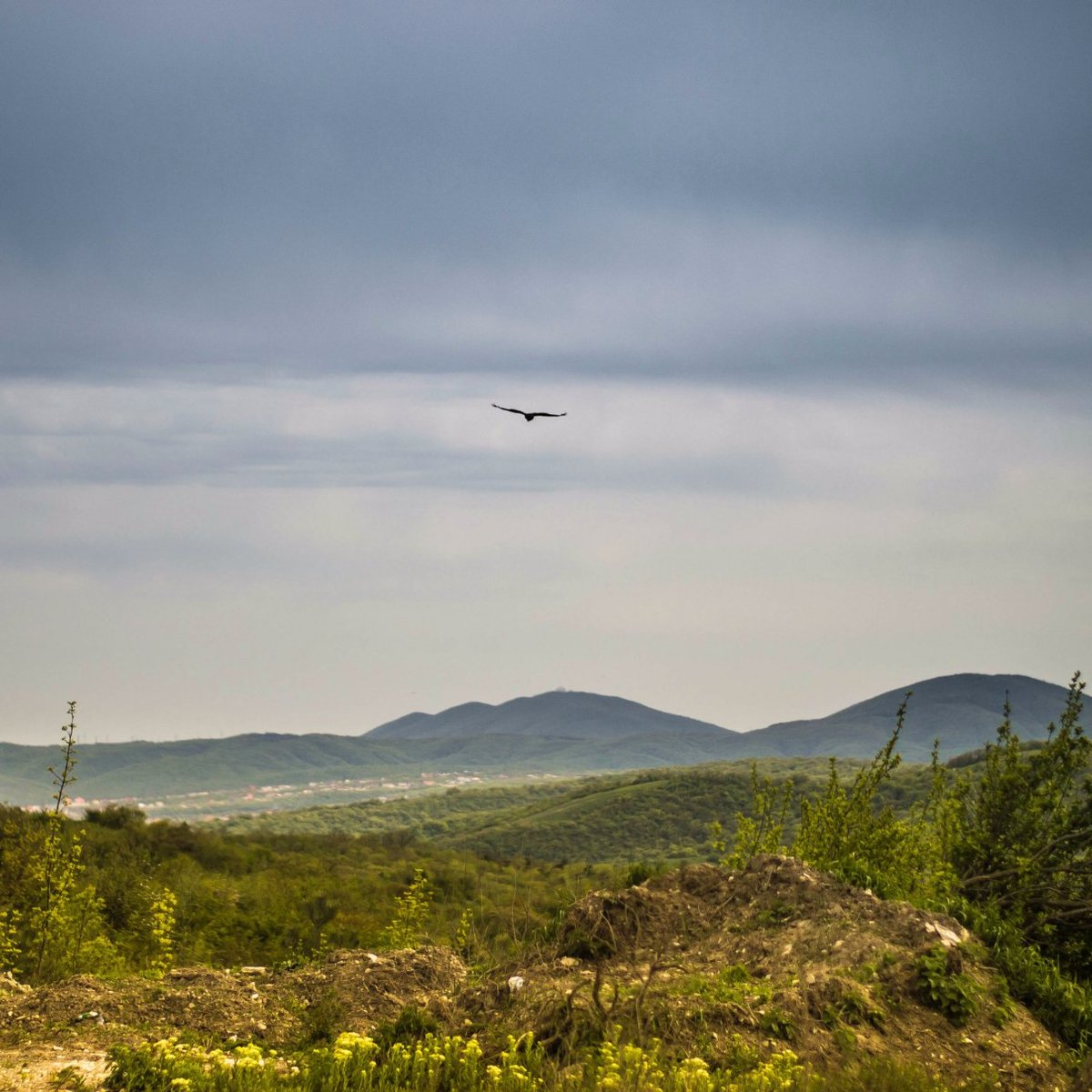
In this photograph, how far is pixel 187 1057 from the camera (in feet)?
33.9

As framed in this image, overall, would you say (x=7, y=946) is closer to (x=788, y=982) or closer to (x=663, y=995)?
(x=663, y=995)

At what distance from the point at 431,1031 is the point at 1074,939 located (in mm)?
9781

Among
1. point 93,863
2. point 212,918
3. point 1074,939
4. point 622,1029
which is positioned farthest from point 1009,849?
point 93,863

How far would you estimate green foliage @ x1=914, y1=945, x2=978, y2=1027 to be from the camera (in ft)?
37.9

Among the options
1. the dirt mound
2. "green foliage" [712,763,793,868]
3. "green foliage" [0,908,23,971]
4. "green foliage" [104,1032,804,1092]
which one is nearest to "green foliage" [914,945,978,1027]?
the dirt mound

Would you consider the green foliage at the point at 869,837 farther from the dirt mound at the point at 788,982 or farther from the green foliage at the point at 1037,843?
the dirt mound at the point at 788,982

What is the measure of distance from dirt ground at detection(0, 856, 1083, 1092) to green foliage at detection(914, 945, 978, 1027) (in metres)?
0.07

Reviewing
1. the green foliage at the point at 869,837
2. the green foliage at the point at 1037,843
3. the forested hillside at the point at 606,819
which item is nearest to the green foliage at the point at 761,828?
the green foliage at the point at 869,837

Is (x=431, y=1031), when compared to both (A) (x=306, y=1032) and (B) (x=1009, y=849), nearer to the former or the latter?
(A) (x=306, y=1032)

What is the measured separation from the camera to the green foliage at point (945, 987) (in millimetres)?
11562

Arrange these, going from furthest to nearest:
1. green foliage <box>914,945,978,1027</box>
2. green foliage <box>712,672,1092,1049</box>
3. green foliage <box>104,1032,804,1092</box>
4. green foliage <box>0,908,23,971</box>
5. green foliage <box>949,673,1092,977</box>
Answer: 1. green foliage <box>0,908,23,971</box>
2. green foliage <box>949,673,1092,977</box>
3. green foliage <box>712,672,1092,1049</box>
4. green foliage <box>914,945,978,1027</box>
5. green foliage <box>104,1032,804,1092</box>

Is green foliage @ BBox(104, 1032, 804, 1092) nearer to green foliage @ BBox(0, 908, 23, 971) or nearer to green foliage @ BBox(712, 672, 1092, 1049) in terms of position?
green foliage @ BBox(712, 672, 1092, 1049)

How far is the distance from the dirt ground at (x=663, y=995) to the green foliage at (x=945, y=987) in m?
0.07

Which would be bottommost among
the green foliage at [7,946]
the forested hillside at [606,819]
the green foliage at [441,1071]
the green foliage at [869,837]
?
the forested hillside at [606,819]
